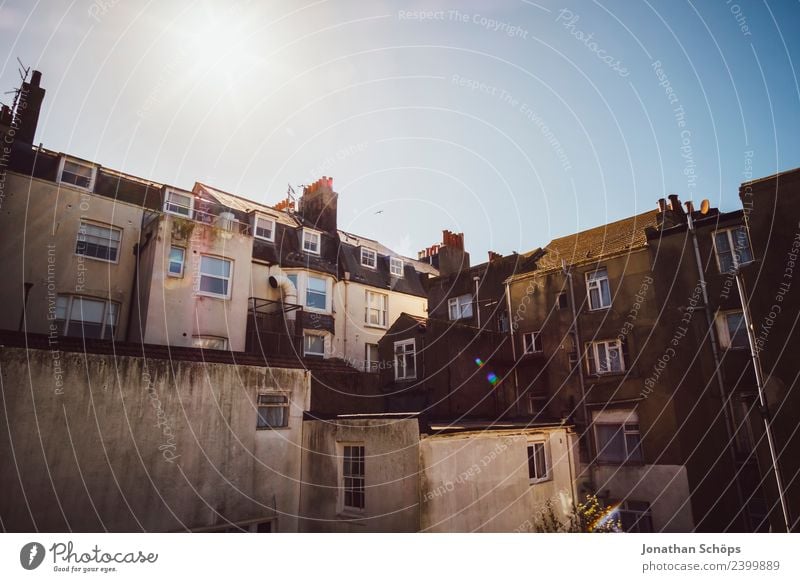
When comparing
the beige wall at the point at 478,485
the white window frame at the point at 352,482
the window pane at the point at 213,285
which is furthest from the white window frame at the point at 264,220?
the beige wall at the point at 478,485

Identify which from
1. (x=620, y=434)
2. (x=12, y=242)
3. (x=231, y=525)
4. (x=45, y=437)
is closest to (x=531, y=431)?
(x=620, y=434)

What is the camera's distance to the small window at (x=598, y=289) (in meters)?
14.7

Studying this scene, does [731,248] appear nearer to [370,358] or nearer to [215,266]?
[370,358]

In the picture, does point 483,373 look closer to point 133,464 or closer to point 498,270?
point 498,270

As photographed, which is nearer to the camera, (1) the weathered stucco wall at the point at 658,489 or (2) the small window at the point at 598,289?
(1) the weathered stucco wall at the point at 658,489

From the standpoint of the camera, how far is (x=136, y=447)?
7.91 metres

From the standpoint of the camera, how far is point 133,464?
7.85 metres

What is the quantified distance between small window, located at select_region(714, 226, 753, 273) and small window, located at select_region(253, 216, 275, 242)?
667 inches

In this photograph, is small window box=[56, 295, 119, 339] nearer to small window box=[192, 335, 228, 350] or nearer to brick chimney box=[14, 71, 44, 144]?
small window box=[192, 335, 228, 350]

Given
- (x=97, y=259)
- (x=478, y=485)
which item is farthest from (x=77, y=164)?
(x=478, y=485)

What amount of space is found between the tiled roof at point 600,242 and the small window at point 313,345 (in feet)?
33.4

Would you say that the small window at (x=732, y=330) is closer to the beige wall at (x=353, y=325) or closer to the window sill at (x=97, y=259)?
the beige wall at (x=353, y=325)

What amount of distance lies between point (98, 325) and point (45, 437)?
756 cm
